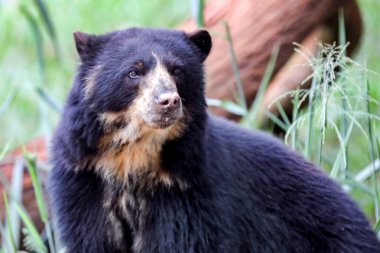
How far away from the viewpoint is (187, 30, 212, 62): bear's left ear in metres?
5.22

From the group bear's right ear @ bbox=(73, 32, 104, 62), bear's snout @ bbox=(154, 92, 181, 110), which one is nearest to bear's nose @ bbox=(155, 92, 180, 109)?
bear's snout @ bbox=(154, 92, 181, 110)

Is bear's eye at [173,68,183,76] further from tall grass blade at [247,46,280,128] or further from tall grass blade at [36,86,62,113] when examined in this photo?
tall grass blade at [36,86,62,113]

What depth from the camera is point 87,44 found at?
511 cm

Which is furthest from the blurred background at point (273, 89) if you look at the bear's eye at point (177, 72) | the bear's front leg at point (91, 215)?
the bear's eye at point (177, 72)

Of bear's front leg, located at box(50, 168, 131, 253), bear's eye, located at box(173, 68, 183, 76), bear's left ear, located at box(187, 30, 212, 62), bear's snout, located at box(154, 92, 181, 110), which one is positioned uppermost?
bear's left ear, located at box(187, 30, 212, 62)

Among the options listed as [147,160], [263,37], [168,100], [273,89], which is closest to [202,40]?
[168,100]

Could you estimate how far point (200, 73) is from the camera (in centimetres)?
516

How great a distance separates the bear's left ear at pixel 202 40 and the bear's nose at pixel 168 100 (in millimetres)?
496

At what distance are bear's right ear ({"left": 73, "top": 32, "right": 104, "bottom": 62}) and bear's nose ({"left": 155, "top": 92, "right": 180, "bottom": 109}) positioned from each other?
1.62ft

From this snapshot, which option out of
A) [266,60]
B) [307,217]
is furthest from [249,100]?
[307,217]

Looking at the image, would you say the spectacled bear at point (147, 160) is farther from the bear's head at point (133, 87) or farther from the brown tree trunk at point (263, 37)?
the brown tree trunk at point (263, 37)

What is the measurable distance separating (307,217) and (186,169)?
2.65 ft

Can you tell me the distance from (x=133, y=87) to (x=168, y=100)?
246 mm

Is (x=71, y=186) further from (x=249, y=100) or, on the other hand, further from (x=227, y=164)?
(x=249, y=100)
